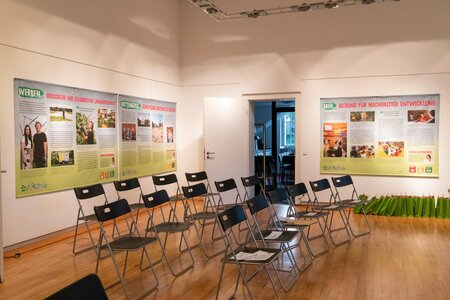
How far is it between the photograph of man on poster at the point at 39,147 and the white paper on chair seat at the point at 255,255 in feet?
11.0

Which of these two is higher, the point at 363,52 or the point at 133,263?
the point at 363,52

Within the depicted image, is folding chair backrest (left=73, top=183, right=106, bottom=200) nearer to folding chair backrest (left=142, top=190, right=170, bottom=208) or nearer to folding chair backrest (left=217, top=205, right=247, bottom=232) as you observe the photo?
folding chair backrest (left=142, top=190, right=170, bottom=208)

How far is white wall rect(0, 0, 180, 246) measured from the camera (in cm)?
497

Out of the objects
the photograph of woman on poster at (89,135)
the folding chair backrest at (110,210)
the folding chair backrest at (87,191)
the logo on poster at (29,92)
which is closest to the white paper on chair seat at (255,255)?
the folding chair backrest at (110,210)

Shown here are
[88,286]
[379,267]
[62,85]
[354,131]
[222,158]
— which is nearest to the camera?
[88,286]

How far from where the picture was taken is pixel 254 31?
8.46m

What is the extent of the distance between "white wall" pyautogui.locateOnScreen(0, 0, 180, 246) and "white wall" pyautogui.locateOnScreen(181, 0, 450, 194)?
3.32 ft

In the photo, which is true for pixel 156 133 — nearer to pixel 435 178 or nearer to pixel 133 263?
pixel 133 263

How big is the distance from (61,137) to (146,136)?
2.21 meters

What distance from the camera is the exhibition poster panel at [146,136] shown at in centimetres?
719

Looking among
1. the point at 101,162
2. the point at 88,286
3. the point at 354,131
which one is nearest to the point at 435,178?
the point at 354,131

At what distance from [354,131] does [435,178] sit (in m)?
1.67

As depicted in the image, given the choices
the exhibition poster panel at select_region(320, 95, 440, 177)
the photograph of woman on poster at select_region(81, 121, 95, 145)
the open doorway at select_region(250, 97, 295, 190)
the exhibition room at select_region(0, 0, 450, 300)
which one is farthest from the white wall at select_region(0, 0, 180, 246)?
the exhibition poster panel at select_region(320, 95, 440, 177)

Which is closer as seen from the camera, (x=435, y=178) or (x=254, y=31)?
(x=435, y=178)
